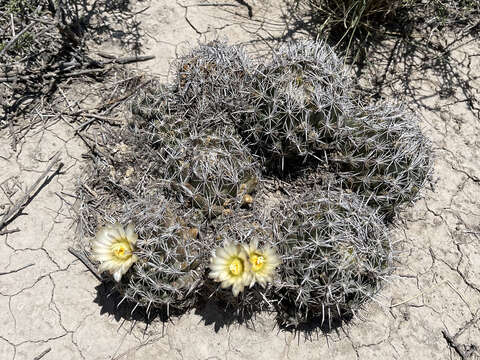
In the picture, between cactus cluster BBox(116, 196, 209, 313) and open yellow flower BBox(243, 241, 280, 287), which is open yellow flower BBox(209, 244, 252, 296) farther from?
cactus cluster BBox(116, 196, 209, 313)

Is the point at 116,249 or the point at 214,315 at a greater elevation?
the point at 116,249

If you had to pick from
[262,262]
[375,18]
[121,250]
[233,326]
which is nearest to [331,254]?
[262,262]

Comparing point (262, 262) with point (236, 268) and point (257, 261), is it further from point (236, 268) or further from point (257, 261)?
point (236, 268)

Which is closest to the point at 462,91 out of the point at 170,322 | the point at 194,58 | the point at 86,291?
the point at 194,58

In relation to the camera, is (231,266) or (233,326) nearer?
(231,266)

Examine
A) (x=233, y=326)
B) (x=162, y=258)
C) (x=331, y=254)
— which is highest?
(x=331, y=254)

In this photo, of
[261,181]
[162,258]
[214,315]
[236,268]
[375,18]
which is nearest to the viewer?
[236,268]
